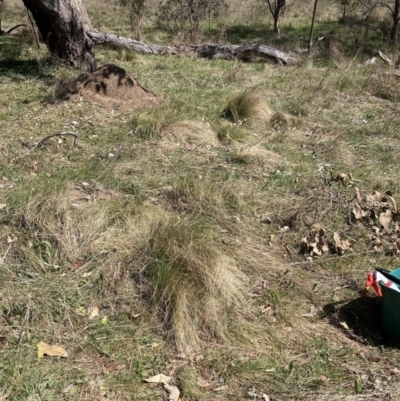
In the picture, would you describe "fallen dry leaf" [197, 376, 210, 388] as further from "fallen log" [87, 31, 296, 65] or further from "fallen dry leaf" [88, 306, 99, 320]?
"fallen log" [87, 31, 296, 65]

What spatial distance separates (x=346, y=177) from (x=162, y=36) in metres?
10.6

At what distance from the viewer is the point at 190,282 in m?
3.15

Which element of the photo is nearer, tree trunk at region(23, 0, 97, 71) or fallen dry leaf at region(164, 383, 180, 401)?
fallen dry leaf at region(164, 383, 180, 401)

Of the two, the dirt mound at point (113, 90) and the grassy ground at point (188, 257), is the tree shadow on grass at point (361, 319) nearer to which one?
the grassy ground at point (188, 257)

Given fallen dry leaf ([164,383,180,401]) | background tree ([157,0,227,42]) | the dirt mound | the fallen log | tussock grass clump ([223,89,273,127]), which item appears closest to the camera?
fallen dry leaf ([164,383,180,401])

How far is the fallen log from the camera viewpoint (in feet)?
35.5

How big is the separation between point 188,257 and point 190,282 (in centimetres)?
18

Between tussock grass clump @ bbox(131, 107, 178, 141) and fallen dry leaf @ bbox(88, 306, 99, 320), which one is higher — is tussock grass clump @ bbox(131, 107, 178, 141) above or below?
above

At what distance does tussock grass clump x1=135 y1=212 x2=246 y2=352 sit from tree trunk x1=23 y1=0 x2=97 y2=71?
18.7 ft

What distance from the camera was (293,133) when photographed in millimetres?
6309

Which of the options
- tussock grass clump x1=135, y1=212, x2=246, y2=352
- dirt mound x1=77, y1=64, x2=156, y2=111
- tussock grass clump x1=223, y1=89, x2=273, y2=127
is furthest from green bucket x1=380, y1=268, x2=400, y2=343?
dirt mound x1=77, y1=64, x2=156, y2=111

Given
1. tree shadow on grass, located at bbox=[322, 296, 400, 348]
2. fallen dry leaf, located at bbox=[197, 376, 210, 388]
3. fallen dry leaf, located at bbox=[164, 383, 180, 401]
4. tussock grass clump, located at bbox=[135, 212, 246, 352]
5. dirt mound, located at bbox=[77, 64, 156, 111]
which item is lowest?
fallen dry leaf, located at bbox=[197, 376, 210, 388]

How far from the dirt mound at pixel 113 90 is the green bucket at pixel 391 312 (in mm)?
4708

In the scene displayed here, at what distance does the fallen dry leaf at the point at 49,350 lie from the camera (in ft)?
8.95
